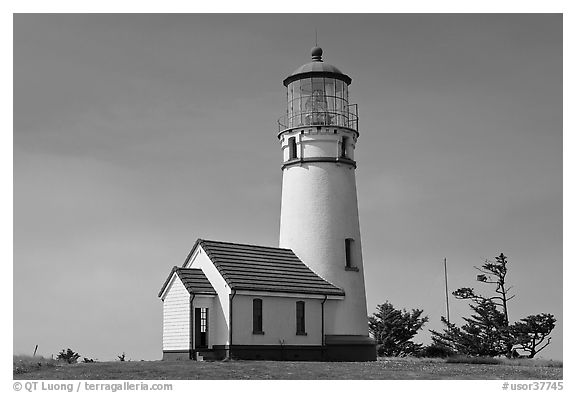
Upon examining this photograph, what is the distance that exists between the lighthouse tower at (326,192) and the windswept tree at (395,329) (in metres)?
9.23

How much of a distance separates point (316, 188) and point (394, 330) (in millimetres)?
12569

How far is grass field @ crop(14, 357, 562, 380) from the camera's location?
25750mm

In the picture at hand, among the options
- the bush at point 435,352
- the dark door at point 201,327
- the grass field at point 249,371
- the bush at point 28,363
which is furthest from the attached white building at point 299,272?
the bush at point 28,363

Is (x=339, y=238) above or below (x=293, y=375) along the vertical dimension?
above

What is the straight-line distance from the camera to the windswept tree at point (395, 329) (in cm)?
4700

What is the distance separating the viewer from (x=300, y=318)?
3578 centimetres

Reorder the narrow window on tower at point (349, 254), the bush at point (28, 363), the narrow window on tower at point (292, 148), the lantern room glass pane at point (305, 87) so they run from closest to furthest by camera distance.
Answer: the bush at point (28, 363), the narrow window on tower at point (349, 254), the narrow window on tower at point (292, 148), the lantern room glass pane at point (305, 87)

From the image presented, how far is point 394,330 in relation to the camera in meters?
47.5

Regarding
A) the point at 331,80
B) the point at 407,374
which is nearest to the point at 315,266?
the point at 331,80

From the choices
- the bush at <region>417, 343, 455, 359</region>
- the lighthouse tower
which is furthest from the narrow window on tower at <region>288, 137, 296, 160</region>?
the bush at <region>417, 343, 455, 359</region>

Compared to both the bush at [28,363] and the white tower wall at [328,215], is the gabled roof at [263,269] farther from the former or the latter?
the bush at [28,363]

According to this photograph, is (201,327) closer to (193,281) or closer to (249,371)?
(193,281)

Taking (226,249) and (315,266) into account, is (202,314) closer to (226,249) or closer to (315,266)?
(226,249)

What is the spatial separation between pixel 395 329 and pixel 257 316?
1467cm
